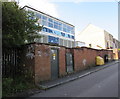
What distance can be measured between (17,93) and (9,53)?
2.75 meters

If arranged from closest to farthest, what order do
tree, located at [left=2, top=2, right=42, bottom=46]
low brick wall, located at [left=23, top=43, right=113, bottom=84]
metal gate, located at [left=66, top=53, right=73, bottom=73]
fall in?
1. tree, located at [left=2, top=2, right=42, bottom=46]
2. low brick wall, located at [left=23, top=43, right=113, bottom=84]
3. metal gate, located at [left=66, top=53, right=73, bottom=73]

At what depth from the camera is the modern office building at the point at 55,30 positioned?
2075 centimetres

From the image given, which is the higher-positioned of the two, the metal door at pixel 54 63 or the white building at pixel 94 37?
the white building at pixel 94 37

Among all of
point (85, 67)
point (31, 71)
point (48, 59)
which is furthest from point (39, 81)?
point (85, 67)

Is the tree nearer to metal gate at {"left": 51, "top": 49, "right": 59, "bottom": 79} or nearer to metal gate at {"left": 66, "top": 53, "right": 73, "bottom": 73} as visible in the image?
metal gate at {"left": 51, "top": 49, "right": 59, "bottom": 79}

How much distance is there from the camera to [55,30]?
23.8m

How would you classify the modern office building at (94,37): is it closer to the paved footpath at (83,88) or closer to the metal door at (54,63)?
the metal door at (54,63)

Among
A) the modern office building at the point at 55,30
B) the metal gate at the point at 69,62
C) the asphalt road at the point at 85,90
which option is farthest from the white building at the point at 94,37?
the asphalt road at the point at 85,90

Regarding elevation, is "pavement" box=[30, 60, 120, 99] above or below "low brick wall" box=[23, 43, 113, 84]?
below

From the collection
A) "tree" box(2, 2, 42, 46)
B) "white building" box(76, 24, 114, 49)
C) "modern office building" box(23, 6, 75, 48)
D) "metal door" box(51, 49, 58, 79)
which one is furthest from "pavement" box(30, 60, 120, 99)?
"white building" box(76, 24, 114, 49)

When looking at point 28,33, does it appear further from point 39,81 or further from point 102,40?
point 102,40

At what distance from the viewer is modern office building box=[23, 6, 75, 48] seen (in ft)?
68.1

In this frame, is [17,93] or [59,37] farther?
[59,37]

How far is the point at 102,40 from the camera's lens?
36750mm
